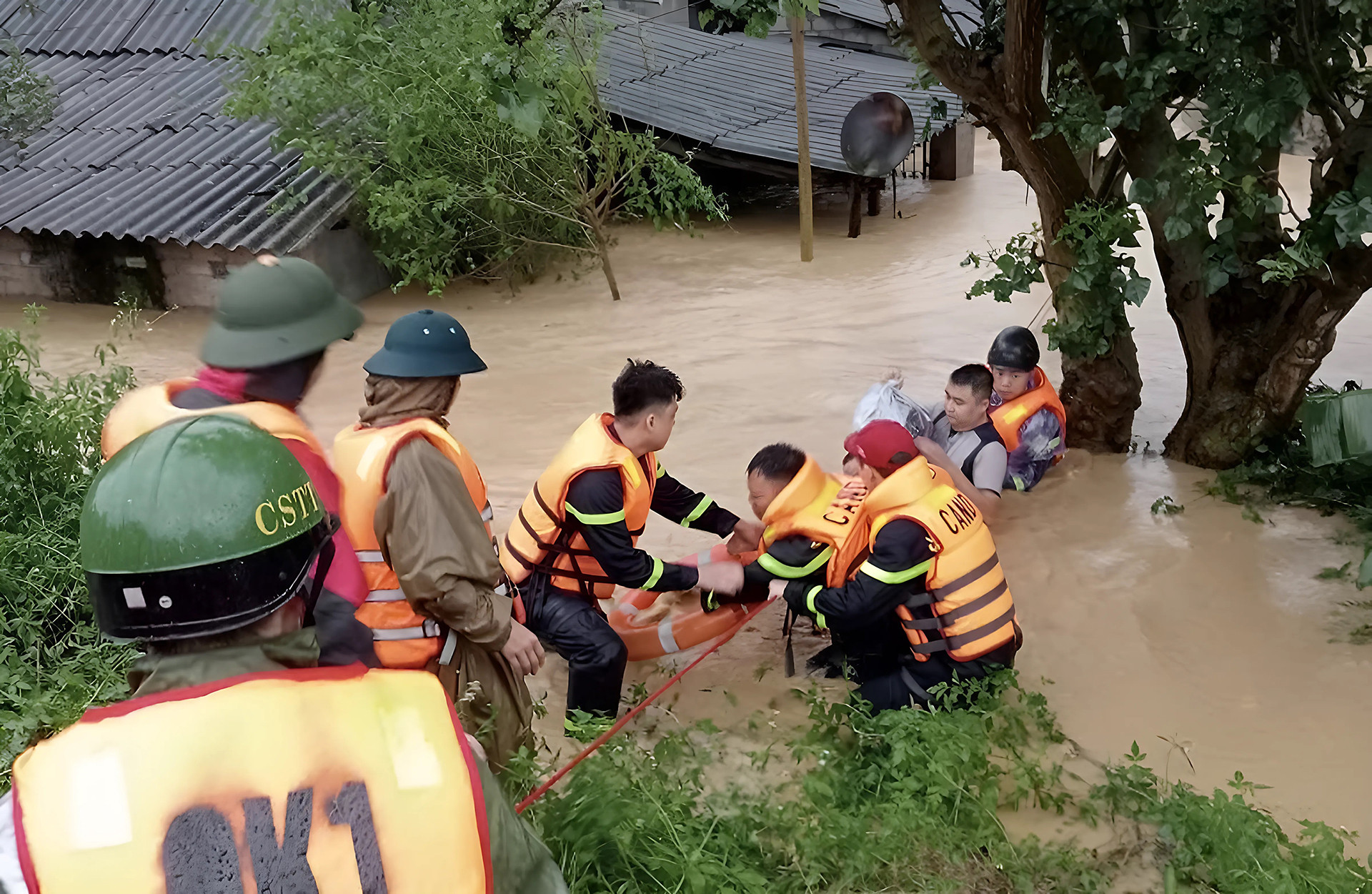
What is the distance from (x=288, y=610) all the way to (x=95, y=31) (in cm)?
1493

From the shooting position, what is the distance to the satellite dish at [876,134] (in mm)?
13102

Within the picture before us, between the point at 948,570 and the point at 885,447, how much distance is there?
1.62ft

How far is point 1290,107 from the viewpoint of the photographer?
4738 millimetres

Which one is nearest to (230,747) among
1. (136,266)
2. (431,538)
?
(431,538)

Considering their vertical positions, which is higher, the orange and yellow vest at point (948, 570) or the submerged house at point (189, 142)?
the submerged house at point (189, 142)

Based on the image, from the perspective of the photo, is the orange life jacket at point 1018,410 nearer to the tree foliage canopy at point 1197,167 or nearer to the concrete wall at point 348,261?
the tree foliage canopy at point 1197,167

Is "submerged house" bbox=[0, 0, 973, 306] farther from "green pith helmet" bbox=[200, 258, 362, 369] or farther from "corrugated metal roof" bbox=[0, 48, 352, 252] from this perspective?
"green pith helmet" bbox=[200, 258, 362, 369]

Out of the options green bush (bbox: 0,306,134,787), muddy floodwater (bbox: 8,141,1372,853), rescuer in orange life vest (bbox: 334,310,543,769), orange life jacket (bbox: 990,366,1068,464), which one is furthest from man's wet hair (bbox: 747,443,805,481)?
green bush (bbox: 0,306,134,787)

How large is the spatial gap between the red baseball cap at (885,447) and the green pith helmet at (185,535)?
2.73 meters

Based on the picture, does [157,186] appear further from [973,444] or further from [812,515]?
[812,515]

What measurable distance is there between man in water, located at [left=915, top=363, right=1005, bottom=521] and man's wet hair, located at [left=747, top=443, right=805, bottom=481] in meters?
1.00

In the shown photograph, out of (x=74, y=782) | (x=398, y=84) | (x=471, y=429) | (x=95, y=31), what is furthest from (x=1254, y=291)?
(x=95, y=31)

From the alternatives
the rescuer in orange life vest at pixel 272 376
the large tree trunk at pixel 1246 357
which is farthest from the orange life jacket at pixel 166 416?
the large tree trunk at pixel 1246 357

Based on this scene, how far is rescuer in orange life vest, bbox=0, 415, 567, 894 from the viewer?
135cm
